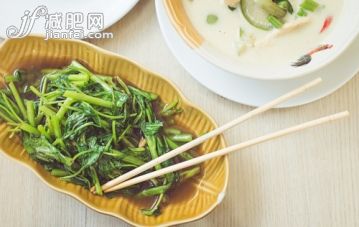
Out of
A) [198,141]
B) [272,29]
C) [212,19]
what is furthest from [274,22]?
[198,141]

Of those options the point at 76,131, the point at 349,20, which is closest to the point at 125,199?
the point at 76,131

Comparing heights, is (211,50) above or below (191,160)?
above

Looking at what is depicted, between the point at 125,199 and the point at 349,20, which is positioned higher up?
the point at 349,20

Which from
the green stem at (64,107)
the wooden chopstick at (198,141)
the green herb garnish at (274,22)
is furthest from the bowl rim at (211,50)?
the green stem at (64,107)

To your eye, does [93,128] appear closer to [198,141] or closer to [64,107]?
[64,107]

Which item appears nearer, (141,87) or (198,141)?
(198,141)

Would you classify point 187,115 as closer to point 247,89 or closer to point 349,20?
point 247,89
